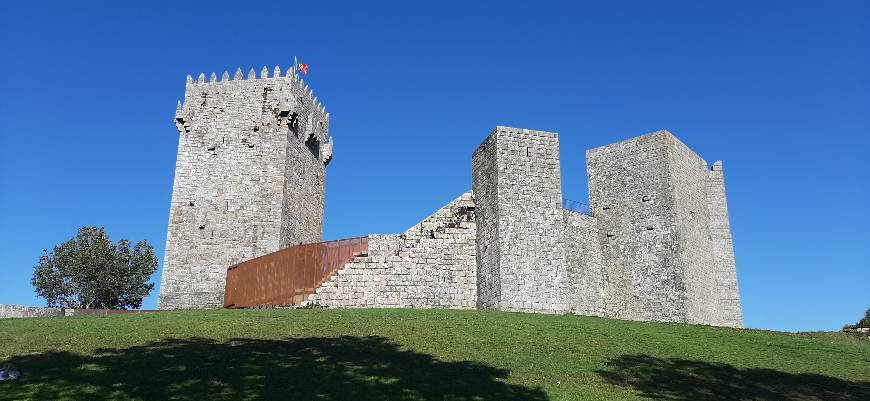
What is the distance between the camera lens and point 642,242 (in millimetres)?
28953

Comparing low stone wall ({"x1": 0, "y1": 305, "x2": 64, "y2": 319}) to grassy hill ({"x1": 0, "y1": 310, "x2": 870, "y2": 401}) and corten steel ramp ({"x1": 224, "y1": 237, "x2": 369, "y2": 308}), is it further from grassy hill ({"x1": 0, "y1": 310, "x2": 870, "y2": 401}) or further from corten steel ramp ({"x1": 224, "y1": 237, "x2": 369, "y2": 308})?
corten steel ramp ({"x1": 224, "y1": 237, "x2": 369, "y2": 308})

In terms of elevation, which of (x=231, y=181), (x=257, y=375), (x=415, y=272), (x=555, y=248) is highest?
(x=231, y=181)

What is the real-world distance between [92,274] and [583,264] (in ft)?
117

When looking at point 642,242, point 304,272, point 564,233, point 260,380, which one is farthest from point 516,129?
point 260,380

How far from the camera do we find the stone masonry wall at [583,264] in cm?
2688

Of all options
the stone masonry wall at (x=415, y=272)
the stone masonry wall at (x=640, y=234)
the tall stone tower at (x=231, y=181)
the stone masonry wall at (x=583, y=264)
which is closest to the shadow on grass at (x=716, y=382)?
the stone masonry wall at (x=583, y=264)

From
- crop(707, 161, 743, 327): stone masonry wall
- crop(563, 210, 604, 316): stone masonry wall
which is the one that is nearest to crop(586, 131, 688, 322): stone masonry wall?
crop(563, 210, 604, 316): stone masonry wall

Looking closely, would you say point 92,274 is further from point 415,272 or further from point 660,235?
point 660,235

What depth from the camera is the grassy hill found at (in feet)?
39.0

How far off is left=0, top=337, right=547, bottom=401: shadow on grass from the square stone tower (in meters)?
9.91

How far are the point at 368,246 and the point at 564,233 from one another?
8.10 meters

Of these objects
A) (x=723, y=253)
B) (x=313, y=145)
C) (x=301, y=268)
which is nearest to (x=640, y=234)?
(x=723, y=253)

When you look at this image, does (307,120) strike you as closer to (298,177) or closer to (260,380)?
(298,177)

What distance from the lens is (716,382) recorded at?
1437cm
